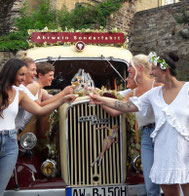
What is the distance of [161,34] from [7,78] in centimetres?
1420

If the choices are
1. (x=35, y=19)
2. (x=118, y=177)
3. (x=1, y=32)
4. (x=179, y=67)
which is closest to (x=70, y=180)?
(x=118, y=177)

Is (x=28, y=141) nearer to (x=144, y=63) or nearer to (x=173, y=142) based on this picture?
(x=144, y=63)

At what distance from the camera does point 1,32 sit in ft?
42.2

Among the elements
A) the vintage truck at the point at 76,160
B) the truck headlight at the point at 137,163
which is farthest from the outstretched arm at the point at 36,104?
the truck headlight at the point at 137,163

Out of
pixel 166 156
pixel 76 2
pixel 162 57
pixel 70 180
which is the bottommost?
pixel 70 180

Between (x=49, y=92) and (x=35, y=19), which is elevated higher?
(x=35, y=19)

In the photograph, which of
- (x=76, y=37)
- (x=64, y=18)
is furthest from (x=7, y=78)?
(x=64, y=18)

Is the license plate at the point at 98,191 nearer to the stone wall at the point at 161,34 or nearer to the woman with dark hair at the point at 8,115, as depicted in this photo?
the woman with dark hair at the point at 8,115

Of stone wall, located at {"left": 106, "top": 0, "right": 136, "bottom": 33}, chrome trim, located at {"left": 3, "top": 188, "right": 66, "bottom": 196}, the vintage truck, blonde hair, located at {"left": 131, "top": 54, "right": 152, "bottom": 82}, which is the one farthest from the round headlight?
stone wall, located at {"left": 106, "top": 0, "right": 136, "bottom": 33}

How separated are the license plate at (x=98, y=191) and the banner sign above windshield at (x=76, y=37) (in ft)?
7.78

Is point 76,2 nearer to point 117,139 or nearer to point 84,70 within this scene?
point 84,70

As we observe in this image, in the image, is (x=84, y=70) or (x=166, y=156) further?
(x=84, y=70)

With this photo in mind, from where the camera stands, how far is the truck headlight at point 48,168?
4.07 m

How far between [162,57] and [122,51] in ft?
6.70
